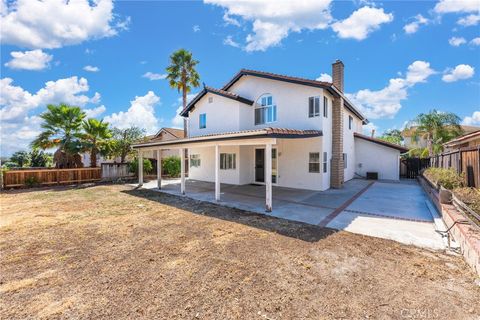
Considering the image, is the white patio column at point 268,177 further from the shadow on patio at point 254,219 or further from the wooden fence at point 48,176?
the wooden fence at point 48,176

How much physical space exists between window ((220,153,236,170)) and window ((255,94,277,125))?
282 centimetres

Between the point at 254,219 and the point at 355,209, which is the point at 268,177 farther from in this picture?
the point at 355,209

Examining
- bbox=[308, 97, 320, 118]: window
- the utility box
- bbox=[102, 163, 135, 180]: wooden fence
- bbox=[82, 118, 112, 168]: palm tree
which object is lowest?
the utility box

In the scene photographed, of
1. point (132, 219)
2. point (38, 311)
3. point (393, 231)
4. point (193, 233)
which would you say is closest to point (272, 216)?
point (193, 233)

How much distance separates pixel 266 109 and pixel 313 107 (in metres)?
3.08

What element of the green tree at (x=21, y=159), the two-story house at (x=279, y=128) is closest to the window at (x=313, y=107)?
the two-story house at (x=279, y=128)

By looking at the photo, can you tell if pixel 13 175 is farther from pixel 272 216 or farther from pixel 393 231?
pixel 393 231

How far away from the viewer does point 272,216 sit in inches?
312

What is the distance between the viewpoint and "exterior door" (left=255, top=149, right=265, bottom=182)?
15.0 m

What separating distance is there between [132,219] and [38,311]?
4.68 meters

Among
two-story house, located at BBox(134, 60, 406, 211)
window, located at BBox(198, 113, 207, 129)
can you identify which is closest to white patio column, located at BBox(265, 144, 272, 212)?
two-story house, located at BBox(134, 60, 406, 211)

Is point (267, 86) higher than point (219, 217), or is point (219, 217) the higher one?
point (267, 86)

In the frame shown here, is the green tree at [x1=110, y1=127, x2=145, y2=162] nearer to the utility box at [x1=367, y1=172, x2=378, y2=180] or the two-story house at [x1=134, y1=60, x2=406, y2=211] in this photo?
the two-story house at [x1=134, y1=60, x2=406, y2=211]

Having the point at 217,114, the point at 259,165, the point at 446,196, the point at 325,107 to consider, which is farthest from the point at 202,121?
the point at 446,196
